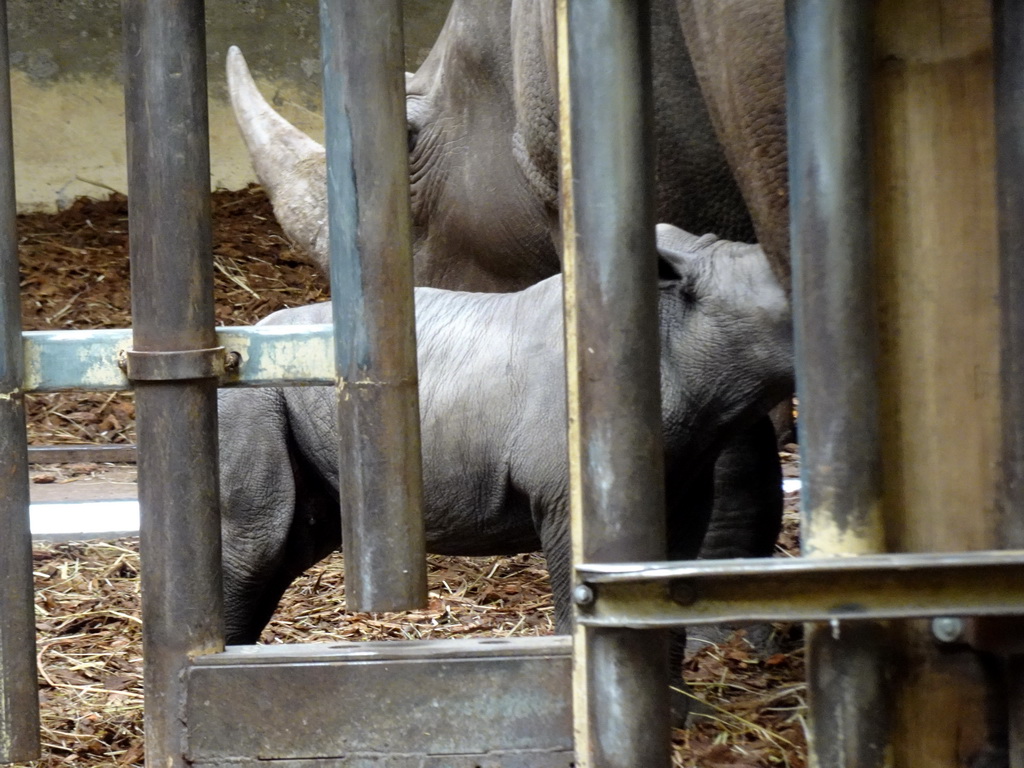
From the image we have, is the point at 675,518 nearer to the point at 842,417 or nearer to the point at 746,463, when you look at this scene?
the point at 746,463

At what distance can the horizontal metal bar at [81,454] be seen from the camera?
6895mm

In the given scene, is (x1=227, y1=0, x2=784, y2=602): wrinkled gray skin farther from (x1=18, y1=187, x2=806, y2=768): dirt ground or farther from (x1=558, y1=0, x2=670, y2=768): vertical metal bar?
(x1=558, y1=0, x2=670, y2=768): vertical metal bar

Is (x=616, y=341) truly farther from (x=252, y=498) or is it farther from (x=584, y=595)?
(x=252, y=498)

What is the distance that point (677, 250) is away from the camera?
320 centimetres

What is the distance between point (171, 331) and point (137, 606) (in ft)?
9.75

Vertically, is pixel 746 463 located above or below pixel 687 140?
below

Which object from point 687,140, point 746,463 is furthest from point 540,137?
point 746,463

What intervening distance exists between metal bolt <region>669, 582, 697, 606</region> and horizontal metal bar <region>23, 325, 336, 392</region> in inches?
22.2

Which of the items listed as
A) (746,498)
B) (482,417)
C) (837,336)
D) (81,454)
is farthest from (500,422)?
(81,454)

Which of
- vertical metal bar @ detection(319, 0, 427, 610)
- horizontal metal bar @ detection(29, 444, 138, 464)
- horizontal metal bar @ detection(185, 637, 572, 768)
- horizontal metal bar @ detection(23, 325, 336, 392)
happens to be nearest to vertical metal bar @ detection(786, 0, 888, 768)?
horizontal metal bar @ detection(185, 637, 572, 768)

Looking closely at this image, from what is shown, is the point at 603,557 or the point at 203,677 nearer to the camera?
the point at 603,557

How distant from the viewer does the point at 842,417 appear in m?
1.43

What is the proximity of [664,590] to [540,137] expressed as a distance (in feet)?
9.88

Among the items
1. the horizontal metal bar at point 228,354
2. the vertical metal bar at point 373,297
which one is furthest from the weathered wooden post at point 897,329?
the horizontal metal bar at point 228,354
